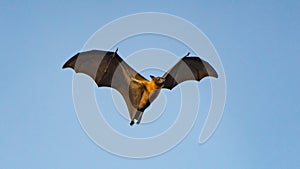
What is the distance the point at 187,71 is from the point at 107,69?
337 mm

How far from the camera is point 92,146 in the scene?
206 cm

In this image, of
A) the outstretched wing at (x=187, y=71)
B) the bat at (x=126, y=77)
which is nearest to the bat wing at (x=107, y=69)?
the bat at (x=126, y=77)

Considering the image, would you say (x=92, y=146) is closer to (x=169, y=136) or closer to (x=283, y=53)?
(x=169, y=136)

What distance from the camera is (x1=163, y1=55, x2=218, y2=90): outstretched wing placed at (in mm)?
2084

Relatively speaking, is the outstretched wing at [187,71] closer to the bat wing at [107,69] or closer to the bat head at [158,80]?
the bat head at [158,80]

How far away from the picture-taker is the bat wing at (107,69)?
2.04m

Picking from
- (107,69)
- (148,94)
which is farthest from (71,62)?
(148,94)

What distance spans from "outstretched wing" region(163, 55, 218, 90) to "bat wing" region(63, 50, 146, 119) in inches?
4.8

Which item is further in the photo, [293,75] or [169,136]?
[293,75]

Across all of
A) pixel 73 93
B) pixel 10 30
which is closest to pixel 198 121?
pixel 73 93

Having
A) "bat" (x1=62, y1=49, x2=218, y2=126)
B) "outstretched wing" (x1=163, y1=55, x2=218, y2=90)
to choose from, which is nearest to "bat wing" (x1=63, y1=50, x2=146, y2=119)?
"bat" (x1=62, y1=49, x2=218, y2=126)

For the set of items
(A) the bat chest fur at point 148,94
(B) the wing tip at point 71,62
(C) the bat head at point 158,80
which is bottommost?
(A) the bat chest fur at point 148,94

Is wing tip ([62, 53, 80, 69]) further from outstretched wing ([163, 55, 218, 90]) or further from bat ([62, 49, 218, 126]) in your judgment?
outstretched wing ([163, 55, 218, 90])

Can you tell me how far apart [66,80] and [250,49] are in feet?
2.70
